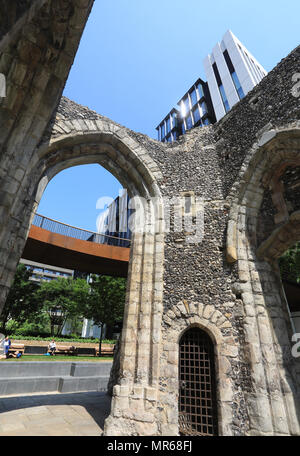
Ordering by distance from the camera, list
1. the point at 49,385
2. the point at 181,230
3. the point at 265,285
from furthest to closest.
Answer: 1. the point at 49,385
2. the point at 181,230
3. the point at 265,285

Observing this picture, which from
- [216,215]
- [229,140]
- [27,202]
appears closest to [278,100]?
[229,140]

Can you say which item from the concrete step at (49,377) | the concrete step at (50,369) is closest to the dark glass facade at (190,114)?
the concrete step at (50,369)

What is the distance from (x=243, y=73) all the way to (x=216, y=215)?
29.5m

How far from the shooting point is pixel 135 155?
711cm

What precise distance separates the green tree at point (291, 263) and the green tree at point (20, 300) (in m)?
18.4

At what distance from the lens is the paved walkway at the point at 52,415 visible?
165 inches

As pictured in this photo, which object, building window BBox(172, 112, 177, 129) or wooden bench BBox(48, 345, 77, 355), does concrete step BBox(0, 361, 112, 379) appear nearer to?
wooden bench BBox(48, 345, 77, 355)

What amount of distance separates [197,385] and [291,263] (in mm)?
9946

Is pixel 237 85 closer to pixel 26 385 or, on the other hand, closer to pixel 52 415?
pixel 26 385

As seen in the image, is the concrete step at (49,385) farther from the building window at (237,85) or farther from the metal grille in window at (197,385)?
the building window at (237,85)

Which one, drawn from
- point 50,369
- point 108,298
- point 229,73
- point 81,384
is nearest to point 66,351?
point 108,298

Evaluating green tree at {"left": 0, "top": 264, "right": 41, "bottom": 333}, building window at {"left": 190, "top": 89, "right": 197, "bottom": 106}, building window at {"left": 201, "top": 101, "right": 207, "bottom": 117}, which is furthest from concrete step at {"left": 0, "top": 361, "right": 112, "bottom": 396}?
building window at {"left": 190, "top": 89, "right": 197, "bottom": 106}

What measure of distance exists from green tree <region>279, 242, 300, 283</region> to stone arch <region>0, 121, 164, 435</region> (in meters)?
8.57

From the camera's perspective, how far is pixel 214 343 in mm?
5008
